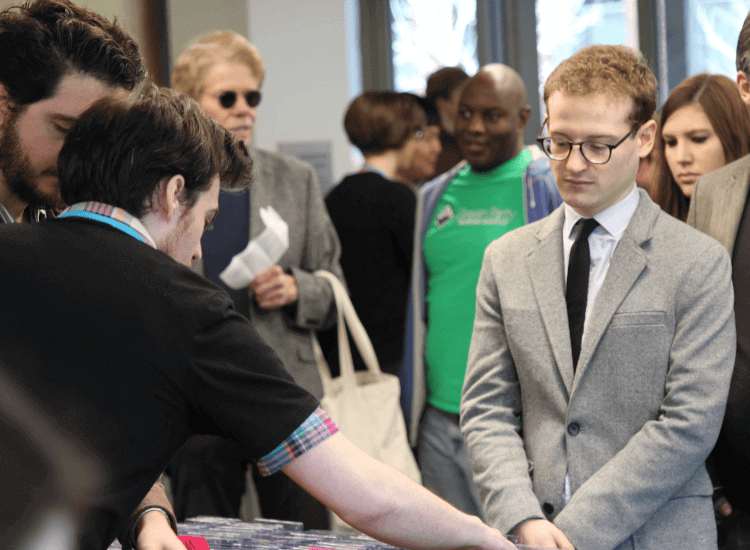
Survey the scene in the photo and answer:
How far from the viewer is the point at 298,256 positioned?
8.57 ft

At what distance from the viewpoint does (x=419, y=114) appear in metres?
3.58

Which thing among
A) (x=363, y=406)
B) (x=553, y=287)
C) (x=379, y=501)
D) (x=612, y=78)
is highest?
(x=612, y=78)

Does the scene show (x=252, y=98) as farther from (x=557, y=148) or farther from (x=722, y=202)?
(x=722, y=202)

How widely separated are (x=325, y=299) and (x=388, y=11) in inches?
135

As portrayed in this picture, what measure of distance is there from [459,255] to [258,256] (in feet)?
2.27

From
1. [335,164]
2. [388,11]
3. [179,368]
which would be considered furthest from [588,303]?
[388,11]

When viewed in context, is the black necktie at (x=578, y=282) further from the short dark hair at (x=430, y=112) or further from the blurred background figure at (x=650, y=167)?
the short dark hair at (x=430, y=112)

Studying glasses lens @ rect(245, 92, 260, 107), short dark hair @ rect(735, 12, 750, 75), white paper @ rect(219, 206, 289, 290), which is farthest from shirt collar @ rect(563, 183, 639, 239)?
glasses lens @ rect(245, 92, 260, 107)

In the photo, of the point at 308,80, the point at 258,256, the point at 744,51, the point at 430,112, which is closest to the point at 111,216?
the point at 258,256

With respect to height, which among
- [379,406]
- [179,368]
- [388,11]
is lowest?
[379,406]

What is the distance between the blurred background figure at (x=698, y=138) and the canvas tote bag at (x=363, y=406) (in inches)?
40.4

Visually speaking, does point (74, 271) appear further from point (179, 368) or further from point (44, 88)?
point (44, 88)

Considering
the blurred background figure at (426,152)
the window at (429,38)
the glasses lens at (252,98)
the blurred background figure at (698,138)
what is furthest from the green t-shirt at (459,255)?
the window at (429,38)

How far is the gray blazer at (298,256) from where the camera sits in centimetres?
247
